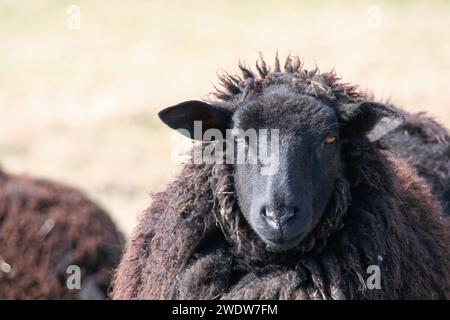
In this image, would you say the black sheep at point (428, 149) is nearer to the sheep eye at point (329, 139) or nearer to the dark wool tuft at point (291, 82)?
the dark wool tuft at point (291, 82)

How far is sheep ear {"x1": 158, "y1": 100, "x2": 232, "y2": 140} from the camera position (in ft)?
19.9

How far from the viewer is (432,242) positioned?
6.41 metres

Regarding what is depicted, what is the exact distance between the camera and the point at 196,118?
6168 millimetres

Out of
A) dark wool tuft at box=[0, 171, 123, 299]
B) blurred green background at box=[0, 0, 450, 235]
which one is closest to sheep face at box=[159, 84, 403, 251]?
dark wool tuft at box=[0, 171, 123, 299]

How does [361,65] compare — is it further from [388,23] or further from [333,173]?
[333,173]

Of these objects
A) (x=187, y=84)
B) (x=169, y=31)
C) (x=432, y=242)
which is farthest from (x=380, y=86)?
(x=432, y=242)

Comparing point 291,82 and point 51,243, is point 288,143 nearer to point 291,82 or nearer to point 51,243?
point 291,82

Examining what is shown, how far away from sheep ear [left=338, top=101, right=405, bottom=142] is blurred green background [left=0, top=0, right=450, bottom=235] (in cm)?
417

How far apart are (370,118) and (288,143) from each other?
26.3 inches

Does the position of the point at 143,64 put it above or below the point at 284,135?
above

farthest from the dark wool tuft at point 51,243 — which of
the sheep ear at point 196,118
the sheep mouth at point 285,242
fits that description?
the sheep mouth at point 285,242

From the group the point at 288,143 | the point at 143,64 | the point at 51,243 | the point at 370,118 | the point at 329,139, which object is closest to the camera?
the point at 288,143

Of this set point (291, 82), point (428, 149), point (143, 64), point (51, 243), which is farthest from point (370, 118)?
point (143, 64)

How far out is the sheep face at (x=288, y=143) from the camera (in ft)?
18.2
